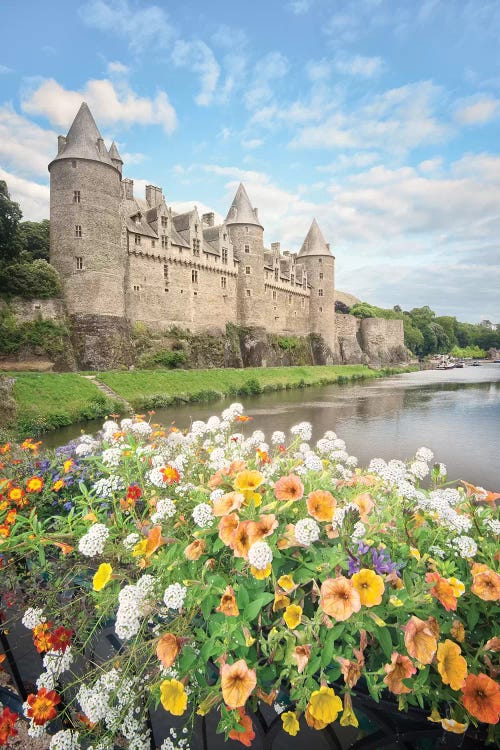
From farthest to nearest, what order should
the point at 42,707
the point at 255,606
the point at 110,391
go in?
1. the point at 110,391
2. the point at 42,707
3. the point at 255,606

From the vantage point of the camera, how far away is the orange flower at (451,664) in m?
1.33

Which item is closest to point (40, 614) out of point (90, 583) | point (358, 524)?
point (90, 583)

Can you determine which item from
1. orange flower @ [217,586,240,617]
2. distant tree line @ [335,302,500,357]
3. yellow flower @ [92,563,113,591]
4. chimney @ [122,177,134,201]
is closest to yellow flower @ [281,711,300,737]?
orange flower @ [217,586,240,617]

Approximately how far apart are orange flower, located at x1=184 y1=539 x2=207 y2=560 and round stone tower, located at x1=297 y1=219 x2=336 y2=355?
56477 millimetres

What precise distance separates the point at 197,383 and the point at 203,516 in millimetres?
27544

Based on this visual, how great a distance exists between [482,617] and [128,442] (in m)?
2.70

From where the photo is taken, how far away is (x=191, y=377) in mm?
29906

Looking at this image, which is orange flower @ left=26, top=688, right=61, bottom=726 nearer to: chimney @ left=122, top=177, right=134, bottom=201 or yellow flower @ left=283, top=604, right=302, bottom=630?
yellow flower @ left=283, top=604, right=302, bottom=630

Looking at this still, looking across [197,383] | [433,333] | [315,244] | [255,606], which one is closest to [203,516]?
[255,606]

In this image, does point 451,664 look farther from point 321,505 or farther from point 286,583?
point 321,505

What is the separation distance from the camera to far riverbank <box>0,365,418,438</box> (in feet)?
59.0

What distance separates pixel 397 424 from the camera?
1712 centimetres

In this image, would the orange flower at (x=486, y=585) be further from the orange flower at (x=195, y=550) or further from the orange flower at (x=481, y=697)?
the orange flower at (x=195, y=550)

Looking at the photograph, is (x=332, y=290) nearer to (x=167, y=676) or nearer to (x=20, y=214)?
(x=20, y=214)
